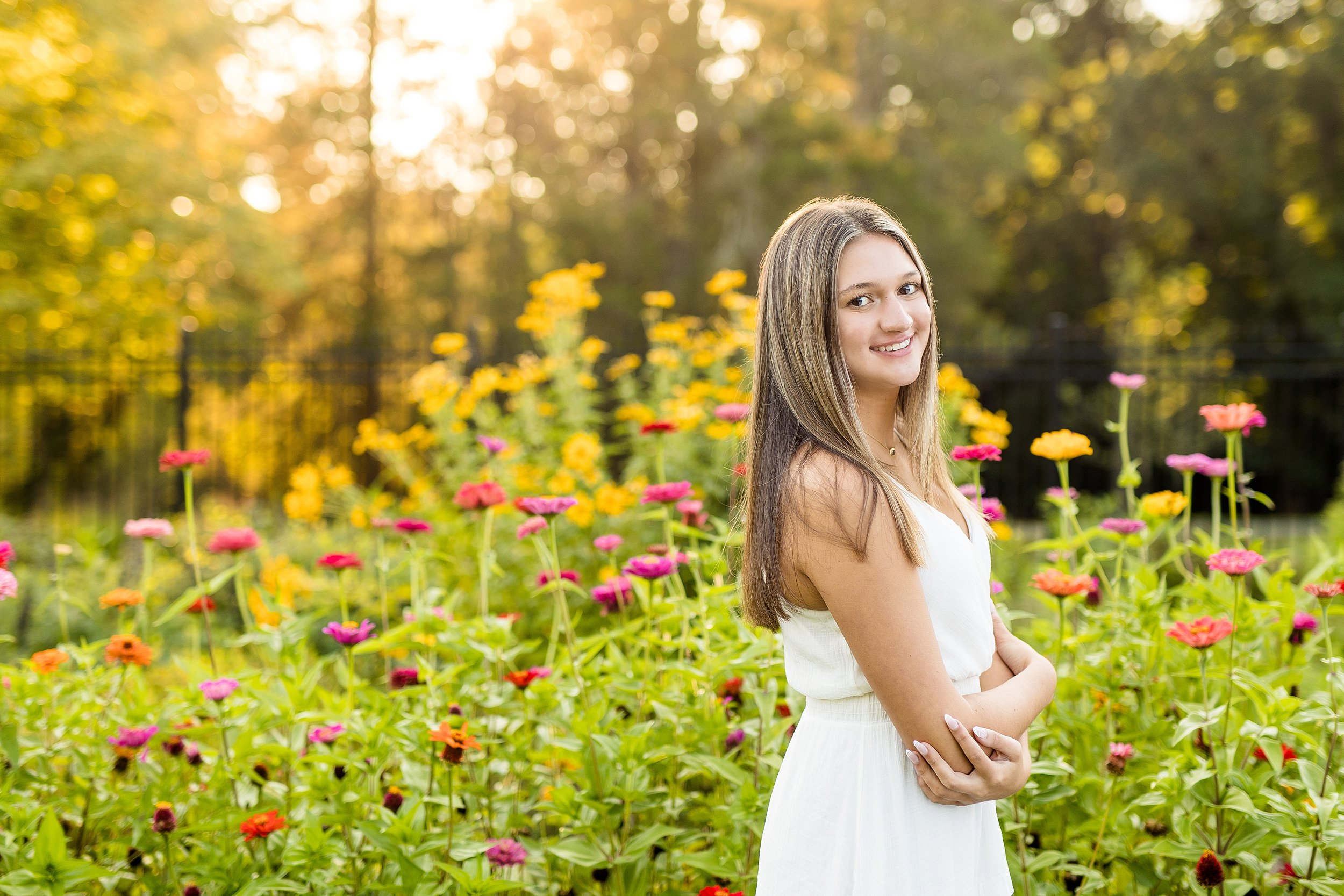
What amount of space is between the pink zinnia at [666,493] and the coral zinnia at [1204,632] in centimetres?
94

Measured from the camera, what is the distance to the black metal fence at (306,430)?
35.1 ft

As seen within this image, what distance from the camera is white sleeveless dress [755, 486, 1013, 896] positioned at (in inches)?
52.2

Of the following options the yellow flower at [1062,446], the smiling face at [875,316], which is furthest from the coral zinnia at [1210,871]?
the smiling face at [875,316]

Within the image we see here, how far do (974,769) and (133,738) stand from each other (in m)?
1.67

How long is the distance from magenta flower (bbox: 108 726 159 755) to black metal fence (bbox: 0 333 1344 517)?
6.67 m

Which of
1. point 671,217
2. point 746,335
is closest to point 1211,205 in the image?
point 671,217

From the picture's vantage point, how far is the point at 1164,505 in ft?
7.05

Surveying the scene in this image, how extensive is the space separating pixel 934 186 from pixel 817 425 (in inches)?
583

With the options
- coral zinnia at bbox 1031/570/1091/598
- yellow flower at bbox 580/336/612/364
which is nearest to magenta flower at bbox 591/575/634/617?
coral zinnia at bbox 1031/570/1091/598

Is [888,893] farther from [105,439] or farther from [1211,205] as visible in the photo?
[1211,205]

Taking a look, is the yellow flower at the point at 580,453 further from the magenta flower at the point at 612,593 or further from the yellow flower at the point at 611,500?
the magenta flower at the point at 612,593

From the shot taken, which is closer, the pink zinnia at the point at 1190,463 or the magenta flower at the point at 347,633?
the magenta flower at the point at 347,633

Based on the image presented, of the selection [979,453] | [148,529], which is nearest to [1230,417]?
[979,453]

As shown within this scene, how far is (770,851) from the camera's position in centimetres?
142
